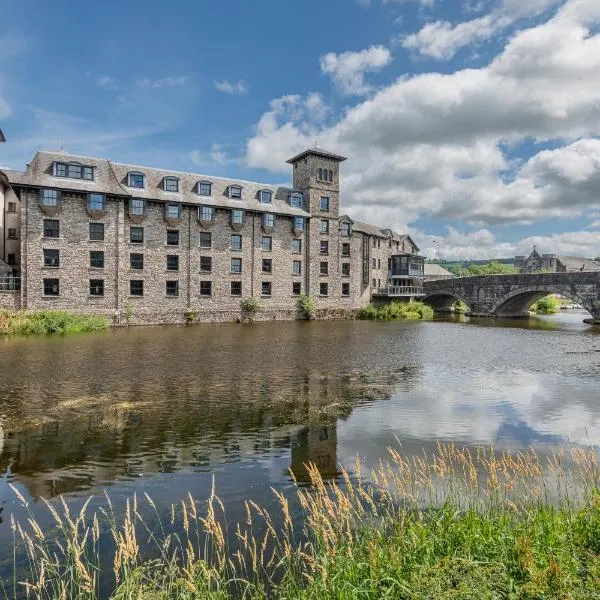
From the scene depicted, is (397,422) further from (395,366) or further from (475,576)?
(395,366)

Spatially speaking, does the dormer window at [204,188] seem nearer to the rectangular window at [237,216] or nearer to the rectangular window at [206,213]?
the rectangular window at [206,213]

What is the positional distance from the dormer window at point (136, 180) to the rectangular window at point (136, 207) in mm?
1860

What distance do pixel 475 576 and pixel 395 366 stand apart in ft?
52.5

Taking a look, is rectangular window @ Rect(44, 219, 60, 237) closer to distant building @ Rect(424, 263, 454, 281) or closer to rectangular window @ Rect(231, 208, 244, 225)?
rectangular window @ Rect(231, 208, 244, 225)

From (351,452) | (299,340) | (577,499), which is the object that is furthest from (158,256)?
(577,499)

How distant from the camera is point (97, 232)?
129ft

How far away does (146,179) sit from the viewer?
1666 inches

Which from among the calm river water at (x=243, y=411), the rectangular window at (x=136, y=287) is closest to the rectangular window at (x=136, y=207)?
the rectangular window at (x=136, y=287)

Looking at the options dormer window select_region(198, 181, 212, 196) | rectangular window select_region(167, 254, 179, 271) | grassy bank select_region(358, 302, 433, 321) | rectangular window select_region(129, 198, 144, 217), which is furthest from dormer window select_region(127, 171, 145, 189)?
grassy bank select_region(358, 302, 433, 321)

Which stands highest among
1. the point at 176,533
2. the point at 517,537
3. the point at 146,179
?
the point at 146,179

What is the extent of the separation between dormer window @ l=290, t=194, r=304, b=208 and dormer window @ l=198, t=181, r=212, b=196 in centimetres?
1048

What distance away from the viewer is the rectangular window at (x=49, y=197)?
3659 centimetres

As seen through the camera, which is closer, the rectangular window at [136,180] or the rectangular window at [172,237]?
the rectangular window at [136,180]

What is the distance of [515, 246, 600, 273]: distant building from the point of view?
118m
